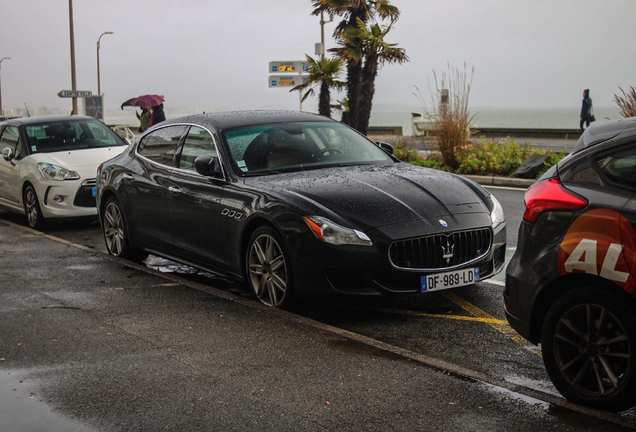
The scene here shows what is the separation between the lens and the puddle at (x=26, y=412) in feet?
14.7

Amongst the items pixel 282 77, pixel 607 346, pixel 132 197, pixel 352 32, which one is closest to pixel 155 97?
pixel 352 32

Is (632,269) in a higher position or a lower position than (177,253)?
higher

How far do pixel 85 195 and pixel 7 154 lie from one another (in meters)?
1.66

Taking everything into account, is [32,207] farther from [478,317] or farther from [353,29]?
[353,29]

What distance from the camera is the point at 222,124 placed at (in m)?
8.25

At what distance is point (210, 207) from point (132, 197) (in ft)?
5.86

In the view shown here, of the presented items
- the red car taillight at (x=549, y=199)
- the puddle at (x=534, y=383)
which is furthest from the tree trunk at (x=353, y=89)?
the red car taillight at (x=549, y=199)

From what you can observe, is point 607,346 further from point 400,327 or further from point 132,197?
point 132,197

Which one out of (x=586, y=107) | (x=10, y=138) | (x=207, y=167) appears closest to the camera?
(x=207, y=167)

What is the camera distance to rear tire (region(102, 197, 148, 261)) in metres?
9.59

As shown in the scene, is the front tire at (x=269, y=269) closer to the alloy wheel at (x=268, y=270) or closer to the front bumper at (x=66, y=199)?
the alloy wheel at (x=268, y=270)

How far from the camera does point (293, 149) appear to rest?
8.03 metres

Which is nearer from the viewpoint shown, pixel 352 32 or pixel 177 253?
pixel 177 253

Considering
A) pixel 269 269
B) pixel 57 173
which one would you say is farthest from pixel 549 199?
pixel 57 173
